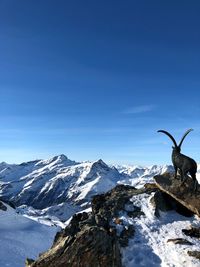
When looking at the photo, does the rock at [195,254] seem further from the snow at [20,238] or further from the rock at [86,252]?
the snow at [20,238]

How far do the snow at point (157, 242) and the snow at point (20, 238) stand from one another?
3085 centimetres

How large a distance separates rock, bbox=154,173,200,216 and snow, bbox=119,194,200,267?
109 centimetres

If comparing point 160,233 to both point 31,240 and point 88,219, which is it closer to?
point 88,219

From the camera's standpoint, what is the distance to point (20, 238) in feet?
232

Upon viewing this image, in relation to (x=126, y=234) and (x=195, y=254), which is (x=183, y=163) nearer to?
(x=126, y=234)

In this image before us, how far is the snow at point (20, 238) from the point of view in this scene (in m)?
57.8

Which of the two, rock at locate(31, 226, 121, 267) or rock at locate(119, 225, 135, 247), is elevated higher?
rock at locate(119, 225, 135, 247)

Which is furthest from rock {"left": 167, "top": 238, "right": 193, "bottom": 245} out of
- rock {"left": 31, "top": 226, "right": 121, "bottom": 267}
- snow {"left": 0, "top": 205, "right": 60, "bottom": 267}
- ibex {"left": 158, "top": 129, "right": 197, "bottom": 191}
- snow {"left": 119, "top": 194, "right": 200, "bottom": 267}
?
snow {"left": 0, "top": 205, "right": 60, "bottom": 267}

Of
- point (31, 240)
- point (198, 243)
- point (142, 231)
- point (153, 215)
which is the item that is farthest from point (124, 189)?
point (31, 240)

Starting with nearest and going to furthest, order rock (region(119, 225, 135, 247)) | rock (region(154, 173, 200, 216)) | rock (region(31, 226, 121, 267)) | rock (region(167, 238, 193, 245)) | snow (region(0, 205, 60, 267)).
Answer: rock (region(31, 226, 121, 267)) → rock (region(167, 238, 193, 245)) → rock (region(119, 225, 135, 247)) → rock (region(154, 173, 200, 216)) → snow (region(0, 205, 60, 267))

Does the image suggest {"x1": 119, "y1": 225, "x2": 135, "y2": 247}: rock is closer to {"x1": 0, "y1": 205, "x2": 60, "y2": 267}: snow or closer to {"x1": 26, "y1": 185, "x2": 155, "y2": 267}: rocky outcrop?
{"x1": 26, "y1": 185, "x2": 155, "y2": 267}: rocky outcrop

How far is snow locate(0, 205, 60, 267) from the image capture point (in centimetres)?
5785

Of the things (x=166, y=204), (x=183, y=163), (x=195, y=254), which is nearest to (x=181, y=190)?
(x=166, y=204)

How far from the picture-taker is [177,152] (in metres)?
33.2
